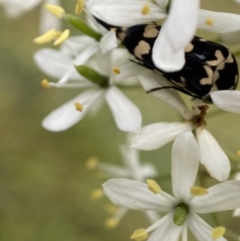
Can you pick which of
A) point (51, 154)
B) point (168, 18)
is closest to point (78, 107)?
point (168, 18)

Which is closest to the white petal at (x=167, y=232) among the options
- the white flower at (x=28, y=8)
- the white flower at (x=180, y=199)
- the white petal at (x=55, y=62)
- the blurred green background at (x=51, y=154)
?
the white flower at (x=180, y=199)

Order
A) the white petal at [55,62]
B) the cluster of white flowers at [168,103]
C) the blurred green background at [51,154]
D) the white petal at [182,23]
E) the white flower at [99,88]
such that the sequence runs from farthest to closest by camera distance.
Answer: the blurred green background at [51,154] < the white petal at [55,62] < the white flower at [99,88] < the cluster of white flowers at [168,103] < the white petal at [182,23]

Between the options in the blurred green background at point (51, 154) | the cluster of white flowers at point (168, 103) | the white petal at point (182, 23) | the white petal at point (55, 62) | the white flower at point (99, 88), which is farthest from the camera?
the blurred green background at point (51, 154)

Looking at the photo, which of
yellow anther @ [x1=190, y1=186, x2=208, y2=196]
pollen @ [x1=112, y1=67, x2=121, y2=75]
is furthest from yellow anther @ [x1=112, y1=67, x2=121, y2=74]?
yellow anther @ [x1=190, y1=186, x2=208, y2=196]

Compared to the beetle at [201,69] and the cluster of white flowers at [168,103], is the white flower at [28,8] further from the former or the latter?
the beetle at [201,69]

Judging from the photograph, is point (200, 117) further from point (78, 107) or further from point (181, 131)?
point (78, 107)

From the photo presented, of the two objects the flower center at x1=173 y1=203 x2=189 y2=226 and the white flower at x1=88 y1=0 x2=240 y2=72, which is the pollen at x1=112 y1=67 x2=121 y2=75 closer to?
the white flower at x1=88 y1=0 x2=240 y2=72
